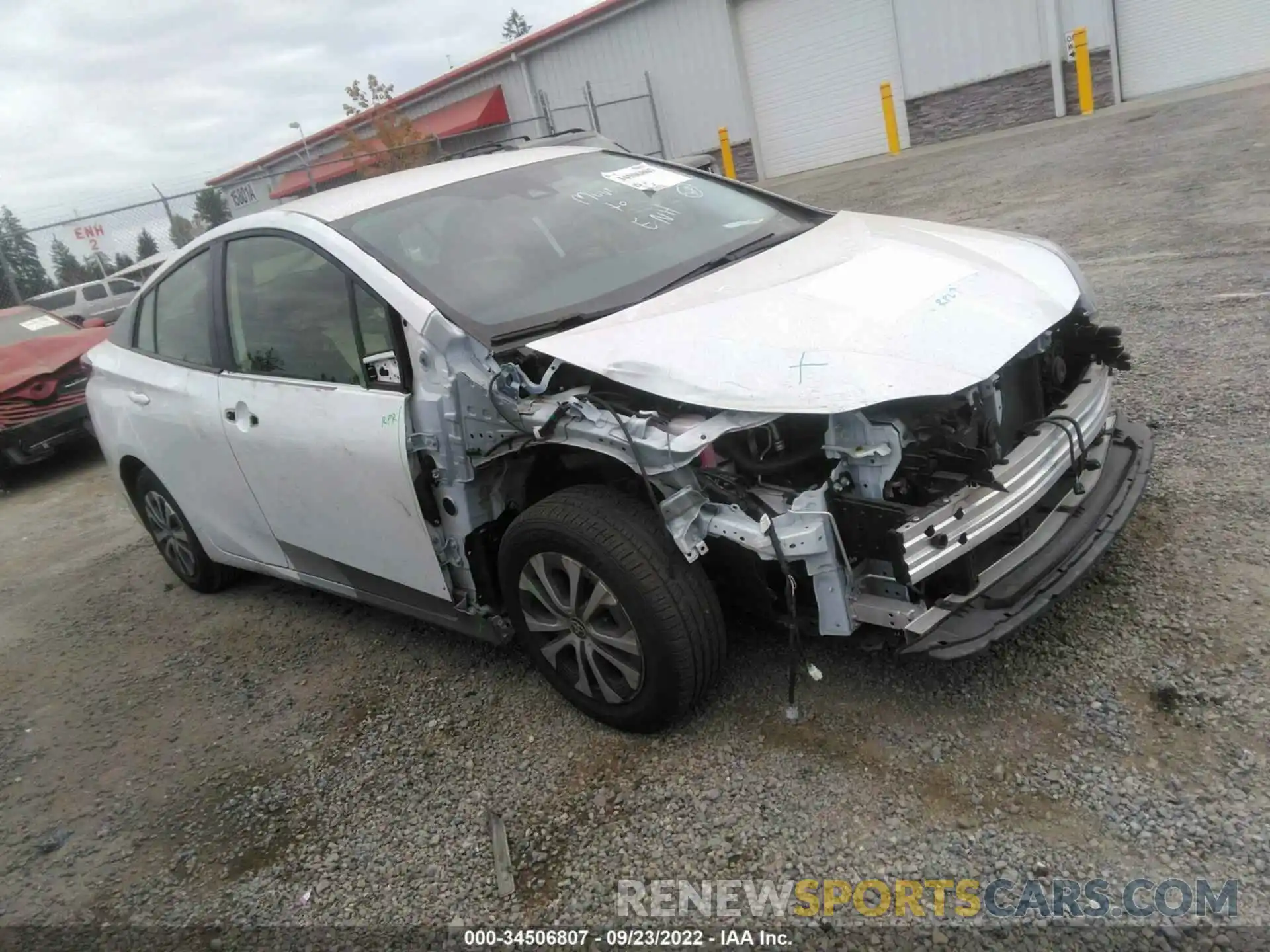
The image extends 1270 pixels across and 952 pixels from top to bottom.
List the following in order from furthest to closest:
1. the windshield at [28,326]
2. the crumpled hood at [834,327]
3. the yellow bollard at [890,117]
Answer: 1. the yellow bollard at [890,117]
2. the windshield at [28,326]
3. the crumpled hood at [834,327]

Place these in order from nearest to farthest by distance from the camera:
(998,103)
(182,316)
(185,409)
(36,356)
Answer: (185,409), (182,316), (36,356), (998,103)

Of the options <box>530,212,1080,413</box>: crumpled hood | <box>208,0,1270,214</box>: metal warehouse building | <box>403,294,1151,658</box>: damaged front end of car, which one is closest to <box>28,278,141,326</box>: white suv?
<box>208,0,1270,214</box>: metal warehouse building

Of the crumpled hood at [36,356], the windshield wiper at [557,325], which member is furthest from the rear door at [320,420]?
the crumpled hood at [36,356]

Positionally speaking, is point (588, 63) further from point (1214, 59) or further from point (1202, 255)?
point (1202, 255)

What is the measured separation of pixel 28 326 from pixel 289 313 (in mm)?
7591

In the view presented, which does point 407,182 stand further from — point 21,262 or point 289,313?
point 21,262

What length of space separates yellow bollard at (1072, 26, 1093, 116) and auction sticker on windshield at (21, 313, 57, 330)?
49.0ft

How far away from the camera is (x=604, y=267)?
3.27 m

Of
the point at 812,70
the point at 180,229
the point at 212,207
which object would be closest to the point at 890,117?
the point at 812,70

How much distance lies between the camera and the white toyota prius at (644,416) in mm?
2449

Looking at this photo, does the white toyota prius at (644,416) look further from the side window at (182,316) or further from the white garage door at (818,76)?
the white garage door at (818,76)

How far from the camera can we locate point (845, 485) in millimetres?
2426

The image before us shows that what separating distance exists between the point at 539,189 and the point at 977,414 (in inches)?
75.4

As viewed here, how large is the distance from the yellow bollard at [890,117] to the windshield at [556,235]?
48.7 ft
